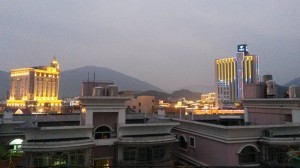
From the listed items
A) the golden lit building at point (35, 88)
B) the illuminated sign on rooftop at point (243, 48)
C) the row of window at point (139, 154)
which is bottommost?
the row of window at point (139, 154)

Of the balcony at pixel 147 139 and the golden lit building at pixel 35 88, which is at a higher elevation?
the golden lit building at pixel 35 88

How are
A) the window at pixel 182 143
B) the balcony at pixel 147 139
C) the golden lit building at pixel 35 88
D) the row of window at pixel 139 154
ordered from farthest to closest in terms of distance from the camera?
the golden lit building at pixel 35 88, the window at pixel 182 143, the row of window at pixel 139 154, the balcony at pixel 147 139

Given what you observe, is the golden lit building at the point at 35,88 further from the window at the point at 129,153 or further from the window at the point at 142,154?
the window at the point at 142,154

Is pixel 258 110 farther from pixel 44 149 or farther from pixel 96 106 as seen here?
pixel 44 149

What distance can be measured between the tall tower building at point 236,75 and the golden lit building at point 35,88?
116 m

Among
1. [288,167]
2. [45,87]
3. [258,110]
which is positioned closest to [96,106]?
[288,167]

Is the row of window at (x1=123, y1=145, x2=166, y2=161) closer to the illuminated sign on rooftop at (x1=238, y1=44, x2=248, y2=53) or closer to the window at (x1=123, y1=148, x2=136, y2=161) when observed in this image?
the window at (x1=123, y1=148, x2=136, y2=161)

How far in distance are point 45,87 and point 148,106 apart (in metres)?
97.4

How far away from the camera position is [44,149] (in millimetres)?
15492

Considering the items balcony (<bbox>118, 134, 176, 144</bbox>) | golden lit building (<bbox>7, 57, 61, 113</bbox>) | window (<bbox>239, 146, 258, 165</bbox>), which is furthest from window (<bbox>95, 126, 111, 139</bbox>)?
golden lit building (<bbox>7, 57, 61, 113</bbox>)

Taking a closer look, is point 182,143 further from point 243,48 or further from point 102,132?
point 243,48

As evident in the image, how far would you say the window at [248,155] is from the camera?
17438 millimetres

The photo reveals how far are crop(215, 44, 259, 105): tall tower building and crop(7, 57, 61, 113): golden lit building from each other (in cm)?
11596

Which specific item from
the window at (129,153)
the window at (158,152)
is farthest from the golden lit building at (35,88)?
the window at (158,152)
